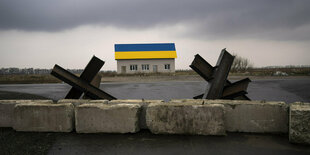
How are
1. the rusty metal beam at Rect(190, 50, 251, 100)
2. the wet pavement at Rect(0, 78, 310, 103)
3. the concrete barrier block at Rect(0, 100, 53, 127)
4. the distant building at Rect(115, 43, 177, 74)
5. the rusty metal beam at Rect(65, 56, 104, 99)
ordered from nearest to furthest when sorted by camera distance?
the concrete barrier block at Rect(0, 100, 53, 127) < the rusty metal beam at Rect(190, 50, 251, 100) < the rusty metal beam at Rect(65, 56, 104, 99) < the wet pavement at Rect(0, 78, 310, 103) < the distant building at Rect(115, 43, 177, 74)

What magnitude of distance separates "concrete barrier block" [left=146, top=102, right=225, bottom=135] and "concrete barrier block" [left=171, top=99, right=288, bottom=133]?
31cm

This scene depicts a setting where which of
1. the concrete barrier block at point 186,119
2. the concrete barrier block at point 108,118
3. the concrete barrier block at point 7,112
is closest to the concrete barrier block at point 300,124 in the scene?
the concrete barrier block at point 186,119

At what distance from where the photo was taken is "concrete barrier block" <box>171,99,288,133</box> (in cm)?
363

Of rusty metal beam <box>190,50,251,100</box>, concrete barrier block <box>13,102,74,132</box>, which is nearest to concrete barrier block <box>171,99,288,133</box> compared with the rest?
rusty metal beam <box>190,50,251,100</box>

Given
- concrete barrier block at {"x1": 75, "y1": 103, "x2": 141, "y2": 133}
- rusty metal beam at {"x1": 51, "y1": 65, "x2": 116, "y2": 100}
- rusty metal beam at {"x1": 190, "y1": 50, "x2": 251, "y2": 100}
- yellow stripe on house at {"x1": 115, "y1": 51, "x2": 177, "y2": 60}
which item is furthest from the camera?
yellow stripe on house at {"x1": 115, "y1": 51, "x2": 177, "y2": 60}

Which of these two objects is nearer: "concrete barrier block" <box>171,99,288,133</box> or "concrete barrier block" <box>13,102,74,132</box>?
"concrete barrier block" <box>171,99,288,133</box>

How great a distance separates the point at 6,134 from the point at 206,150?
367cm

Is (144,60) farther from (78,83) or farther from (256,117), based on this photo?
(256,117)

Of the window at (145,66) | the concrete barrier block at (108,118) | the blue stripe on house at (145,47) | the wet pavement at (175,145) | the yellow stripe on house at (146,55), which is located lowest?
the wet pavement at (175,145)

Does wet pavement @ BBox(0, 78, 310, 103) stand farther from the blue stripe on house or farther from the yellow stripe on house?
the blue stripe on house

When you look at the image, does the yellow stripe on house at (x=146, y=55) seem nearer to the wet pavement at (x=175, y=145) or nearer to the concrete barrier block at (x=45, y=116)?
the concrete barrier block at (x=45, y=116)

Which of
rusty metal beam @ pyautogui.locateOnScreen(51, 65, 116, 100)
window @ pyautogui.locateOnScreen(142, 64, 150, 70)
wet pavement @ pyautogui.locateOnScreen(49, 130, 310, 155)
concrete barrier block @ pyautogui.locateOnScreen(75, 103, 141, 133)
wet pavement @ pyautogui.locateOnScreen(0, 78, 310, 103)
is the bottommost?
wet pavement @ pyautogui.locateOnScreen(0, 78, 310, 103)

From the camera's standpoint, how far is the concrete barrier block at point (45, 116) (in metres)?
3.85

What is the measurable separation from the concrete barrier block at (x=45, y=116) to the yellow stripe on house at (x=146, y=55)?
3770 centimetres
